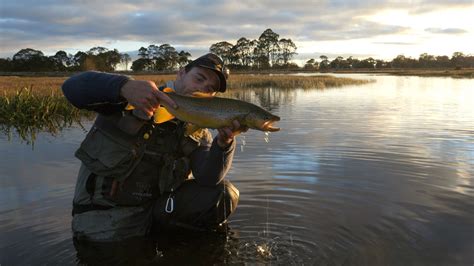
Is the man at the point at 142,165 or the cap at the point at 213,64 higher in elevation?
the cap at the point at 213,64

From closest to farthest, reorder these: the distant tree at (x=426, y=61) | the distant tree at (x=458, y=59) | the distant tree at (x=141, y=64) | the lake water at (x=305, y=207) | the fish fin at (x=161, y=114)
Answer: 1. the fish fin at (x=161, y=114)
2. the lake water at (x=305, y=207)
3. the distant tree at (x=141, y=64)
4. the distant tree at (x=458, y=59)
5. the distant tree at (x=426, y=61)

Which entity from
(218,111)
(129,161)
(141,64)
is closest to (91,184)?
(129,161)

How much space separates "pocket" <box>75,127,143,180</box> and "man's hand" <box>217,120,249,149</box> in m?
0.89

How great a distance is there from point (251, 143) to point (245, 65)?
109 meters

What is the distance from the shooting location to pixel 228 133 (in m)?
4.07

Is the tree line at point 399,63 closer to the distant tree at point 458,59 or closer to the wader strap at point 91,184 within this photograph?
the distant tree at point 458,59

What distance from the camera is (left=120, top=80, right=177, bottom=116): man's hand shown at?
3801 millimetres

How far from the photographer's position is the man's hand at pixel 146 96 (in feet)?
12.5

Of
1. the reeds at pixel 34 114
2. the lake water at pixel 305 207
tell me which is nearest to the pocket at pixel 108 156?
the lake water at pixel 305 207

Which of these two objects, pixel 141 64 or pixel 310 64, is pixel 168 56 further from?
pixel 310 64

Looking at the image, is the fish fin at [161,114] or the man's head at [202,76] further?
the man's head at [202,76]

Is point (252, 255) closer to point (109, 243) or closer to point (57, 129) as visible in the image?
point (109, 243)

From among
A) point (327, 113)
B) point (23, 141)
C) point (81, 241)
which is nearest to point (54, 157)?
point (23, 141)

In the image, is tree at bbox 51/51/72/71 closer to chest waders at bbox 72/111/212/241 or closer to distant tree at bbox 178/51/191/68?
distant tree at bbox 178/51/191/68
